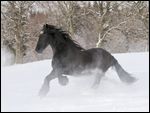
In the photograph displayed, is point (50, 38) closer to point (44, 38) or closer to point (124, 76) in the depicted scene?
point (44, 38)

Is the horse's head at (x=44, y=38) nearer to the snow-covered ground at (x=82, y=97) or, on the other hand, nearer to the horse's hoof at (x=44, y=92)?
the horse's hoof at (x=44, y=92)

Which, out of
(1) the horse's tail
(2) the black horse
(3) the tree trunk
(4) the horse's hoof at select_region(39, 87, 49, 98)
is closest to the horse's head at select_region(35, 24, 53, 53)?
(2) the black horse

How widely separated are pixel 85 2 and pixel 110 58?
27.5 meters

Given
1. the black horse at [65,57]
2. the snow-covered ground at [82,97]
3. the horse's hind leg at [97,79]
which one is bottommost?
the snow-covered ground at [82,97]

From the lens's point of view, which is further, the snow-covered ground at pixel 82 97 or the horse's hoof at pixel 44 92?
the horse's hoof at pixel 44 92

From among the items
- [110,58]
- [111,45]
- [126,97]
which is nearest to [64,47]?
[110,58]

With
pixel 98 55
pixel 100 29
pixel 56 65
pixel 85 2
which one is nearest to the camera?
pixel 56 65

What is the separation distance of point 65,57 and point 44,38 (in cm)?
53

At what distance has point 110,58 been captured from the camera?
25.9 ft

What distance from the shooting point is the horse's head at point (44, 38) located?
23.0 feet

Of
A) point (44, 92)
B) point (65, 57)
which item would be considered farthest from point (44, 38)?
point (44, 92)

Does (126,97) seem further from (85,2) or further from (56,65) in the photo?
(85,2)

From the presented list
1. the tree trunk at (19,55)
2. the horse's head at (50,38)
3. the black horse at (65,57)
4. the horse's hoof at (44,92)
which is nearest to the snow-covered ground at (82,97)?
the horse's hoof at (44,92)

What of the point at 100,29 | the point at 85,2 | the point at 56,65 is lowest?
the point at 56,65
